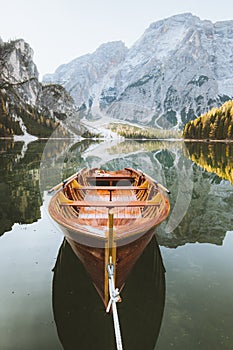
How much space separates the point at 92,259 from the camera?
5.54 meters

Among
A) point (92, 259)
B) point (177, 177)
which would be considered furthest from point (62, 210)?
point (177, 177)

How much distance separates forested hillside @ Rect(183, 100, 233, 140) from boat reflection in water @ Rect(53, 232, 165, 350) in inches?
2897

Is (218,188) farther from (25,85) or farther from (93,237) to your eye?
(25,85)

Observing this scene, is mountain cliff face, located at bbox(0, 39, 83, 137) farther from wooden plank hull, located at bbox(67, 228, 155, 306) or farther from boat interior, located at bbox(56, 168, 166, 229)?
wooden plank hull, located at bbox(67, 228, 155, 306)

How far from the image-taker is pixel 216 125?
78312 mm

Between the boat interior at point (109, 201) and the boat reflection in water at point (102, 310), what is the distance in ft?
4.74

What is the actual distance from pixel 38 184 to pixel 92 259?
14949mm

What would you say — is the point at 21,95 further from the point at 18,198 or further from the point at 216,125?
the point at 18,198

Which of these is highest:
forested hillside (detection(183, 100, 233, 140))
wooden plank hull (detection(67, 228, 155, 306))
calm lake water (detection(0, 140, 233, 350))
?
forested hillside (detection(183, 100, 233, 140))

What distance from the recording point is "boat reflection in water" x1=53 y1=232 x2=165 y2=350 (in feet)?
16.9

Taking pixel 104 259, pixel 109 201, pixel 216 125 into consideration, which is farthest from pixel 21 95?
pixel 104 259

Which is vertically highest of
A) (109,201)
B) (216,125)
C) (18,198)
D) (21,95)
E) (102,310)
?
(21,95)

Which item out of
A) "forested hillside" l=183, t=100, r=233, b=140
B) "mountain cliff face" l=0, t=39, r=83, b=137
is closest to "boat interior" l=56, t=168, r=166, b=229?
"forested hillside" l=183, t=100, r=233, b=140

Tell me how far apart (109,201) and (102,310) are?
4.56 m
